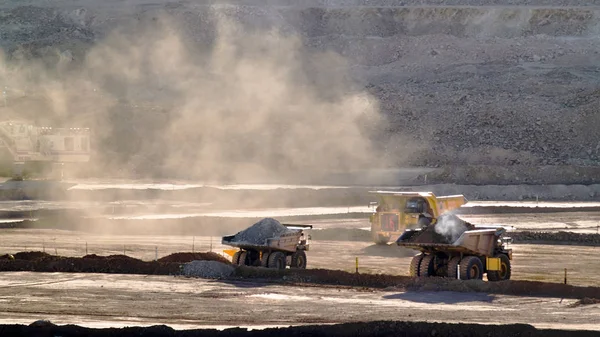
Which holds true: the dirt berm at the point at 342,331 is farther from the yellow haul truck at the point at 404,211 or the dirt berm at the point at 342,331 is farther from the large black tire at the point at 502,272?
the yellow haul truck at the point at 404,211

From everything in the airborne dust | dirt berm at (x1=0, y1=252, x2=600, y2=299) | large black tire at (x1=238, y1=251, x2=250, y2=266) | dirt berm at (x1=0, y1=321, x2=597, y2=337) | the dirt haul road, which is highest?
the airborne dust

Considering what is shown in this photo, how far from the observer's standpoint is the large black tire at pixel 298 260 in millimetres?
29098

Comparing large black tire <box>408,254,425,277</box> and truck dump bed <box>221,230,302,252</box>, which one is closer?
large black tire <box>408,254,425,277</box>

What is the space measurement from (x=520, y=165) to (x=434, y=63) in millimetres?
20687

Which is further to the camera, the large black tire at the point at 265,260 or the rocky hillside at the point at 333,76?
the rocky hillside at the point at 333,76

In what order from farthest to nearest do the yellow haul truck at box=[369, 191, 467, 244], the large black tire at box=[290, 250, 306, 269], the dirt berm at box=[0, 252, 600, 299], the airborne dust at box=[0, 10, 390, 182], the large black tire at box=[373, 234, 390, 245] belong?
1. the airborne dust at box=[0, 10, 390, 182]
2. the large black tire at box=[373, 234, 390, 245]
3. the yellow haul truck at box=[369, 191, 467, 244]
4. the large black tire at box=[290, 250, 306, 269]
5. the dirt berm at box=[0, 252, 600, 299]

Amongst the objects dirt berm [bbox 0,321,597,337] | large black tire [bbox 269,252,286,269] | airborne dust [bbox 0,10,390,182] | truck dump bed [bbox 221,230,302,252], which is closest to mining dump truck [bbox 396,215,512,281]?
truck dump bed [bbox 221,230,302,252]

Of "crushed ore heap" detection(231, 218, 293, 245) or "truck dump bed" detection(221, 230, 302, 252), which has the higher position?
"crushed ore heap" detection(231, 218, 293, 245)

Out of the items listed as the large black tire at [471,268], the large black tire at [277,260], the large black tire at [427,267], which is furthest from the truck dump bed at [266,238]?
the large black tire at [471,268]

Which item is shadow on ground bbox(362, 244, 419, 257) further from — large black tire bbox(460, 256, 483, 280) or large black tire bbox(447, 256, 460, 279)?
large black tire bbox(460, 256, 483, 280)

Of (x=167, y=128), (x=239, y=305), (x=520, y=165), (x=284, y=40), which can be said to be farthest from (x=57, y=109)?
(x=239, y=305)

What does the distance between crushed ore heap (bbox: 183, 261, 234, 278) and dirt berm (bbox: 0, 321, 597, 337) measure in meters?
8.04

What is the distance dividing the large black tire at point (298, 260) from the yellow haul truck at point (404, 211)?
5.87m

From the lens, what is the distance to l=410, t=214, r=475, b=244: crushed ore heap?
87.9 feet
